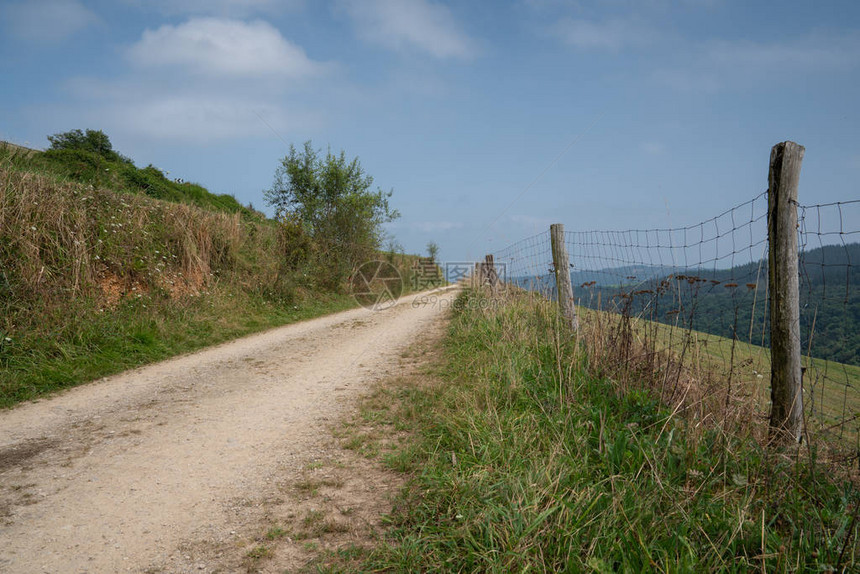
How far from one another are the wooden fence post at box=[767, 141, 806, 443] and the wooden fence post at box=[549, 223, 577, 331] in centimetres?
298

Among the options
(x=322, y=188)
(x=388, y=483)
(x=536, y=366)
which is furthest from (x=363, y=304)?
(x=388, y=483)

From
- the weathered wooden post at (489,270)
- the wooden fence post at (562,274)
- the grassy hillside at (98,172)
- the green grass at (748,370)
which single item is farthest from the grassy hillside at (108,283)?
the green grass at (748,370)

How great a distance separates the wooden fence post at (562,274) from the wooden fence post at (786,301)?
9.79ft

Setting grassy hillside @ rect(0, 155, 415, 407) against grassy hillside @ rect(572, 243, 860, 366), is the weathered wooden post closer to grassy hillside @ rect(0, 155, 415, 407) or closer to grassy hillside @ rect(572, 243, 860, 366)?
grassy hillside @ rect(0, 155, 415, 407)

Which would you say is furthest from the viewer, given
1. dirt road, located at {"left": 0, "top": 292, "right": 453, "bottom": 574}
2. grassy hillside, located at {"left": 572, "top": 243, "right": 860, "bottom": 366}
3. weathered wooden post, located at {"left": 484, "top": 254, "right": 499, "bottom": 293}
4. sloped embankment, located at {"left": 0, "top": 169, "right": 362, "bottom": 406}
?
weathered wooden post, located at {"left": 484, "top": 254, "right": 499, "bottom": 293}

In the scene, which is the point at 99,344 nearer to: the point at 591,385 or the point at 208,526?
the point at 208,526

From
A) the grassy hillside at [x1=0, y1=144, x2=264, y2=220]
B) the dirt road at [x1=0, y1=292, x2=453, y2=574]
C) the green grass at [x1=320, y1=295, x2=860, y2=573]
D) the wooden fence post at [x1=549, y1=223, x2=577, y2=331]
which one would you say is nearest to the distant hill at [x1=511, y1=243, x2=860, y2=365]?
the green grass at [x1=320, y1=295, x2=860, y2=573]

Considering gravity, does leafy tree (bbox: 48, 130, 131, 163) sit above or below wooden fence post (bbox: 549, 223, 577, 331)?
above

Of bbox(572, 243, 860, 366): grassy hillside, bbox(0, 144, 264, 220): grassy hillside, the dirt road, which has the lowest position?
the dirt road

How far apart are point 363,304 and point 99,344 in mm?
10102

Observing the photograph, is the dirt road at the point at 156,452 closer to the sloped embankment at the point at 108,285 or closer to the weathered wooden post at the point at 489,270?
the sloped embankment at the point at 108,285

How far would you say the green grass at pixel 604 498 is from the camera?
2287 millimetres

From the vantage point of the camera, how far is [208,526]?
10.0ft

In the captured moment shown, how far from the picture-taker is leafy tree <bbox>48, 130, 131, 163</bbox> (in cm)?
1855
